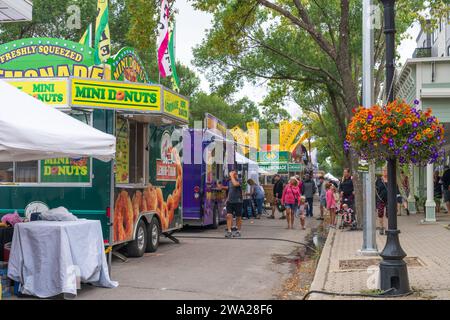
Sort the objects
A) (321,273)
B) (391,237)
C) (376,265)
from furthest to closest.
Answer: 1. (376,265)
2. (321,273)
3. (391,237)

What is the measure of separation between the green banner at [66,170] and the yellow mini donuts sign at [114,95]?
1.04 meters

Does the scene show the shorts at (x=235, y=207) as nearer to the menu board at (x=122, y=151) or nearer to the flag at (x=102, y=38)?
the menu board at (x=122, y=151)

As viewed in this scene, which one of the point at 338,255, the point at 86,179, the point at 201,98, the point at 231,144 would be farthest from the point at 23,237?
the point at 201,98

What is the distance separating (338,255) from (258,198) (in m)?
12.5

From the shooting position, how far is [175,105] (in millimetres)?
11555

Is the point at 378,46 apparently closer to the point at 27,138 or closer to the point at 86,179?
the point at 86,179

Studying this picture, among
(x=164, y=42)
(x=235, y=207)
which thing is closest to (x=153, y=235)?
(x=235, y=207)

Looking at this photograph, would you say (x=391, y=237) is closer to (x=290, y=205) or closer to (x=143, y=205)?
(x=143, y=205)

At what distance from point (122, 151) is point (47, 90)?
2.09 m

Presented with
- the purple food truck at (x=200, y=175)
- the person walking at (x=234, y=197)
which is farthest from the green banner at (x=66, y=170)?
the purple food truck at (x=200, y=175)

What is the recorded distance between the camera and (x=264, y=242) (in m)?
14.5

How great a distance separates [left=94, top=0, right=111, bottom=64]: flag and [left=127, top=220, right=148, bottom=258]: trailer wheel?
3.48 m

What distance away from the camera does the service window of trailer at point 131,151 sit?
36.8ft

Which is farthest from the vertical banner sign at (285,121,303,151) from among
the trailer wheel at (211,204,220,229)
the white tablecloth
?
the white tablecloth
